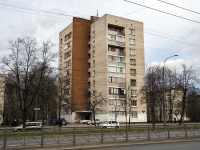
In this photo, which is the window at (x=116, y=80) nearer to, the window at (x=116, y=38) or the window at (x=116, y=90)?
the window at (x=116, y=90)

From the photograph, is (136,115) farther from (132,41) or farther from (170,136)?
(170,136)

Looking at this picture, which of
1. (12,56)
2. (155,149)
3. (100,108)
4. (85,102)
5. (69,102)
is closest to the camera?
(155,149)

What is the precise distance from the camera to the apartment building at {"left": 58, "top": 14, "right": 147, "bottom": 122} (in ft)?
237

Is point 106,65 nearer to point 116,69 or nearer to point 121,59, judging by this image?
point 116,69

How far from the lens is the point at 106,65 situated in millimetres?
72625

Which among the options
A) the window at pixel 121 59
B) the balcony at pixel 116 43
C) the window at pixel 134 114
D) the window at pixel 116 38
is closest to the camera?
the window at pixel 134 114

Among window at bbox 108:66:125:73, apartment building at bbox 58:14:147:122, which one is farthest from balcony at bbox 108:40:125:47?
window at bbox 108:66:125:73

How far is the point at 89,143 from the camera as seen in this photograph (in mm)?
18250

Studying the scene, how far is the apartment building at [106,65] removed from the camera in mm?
72125

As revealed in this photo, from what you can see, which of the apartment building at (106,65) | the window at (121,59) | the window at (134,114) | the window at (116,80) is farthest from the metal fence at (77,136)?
the window at (121,59)

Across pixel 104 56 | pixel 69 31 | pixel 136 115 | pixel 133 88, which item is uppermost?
pixel 69 31

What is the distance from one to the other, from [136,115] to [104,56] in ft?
54.5

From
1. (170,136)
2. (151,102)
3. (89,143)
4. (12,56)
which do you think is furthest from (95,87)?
(89,143)

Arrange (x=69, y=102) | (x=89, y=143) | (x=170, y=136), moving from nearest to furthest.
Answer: (x=89, y=143), (x=170, y=136), (x=69, y=102)
